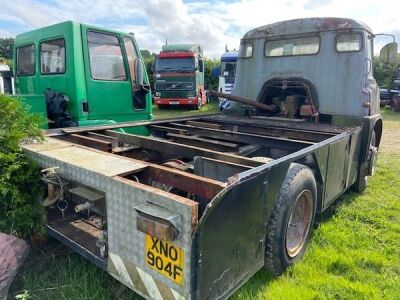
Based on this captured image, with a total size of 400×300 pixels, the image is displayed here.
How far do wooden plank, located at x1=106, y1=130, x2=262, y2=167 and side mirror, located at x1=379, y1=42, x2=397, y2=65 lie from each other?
3779 mm

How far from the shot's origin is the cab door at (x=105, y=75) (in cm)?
478

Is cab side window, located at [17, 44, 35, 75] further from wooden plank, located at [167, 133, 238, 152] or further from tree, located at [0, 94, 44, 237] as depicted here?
wooden plank, located at [167, 133, 238, 152]

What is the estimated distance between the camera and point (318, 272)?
9.15ft

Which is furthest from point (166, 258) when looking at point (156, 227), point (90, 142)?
point (90, 142)

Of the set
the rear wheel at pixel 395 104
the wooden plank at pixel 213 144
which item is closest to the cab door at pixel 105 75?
the wooden plank at pixel 213 144

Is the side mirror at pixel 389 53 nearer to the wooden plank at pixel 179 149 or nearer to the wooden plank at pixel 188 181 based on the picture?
the wooden plank at pixel 179 149

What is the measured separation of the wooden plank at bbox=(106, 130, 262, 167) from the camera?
7.84 feet

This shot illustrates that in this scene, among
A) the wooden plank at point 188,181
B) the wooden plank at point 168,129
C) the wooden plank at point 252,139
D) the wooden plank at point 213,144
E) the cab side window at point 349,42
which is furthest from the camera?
the cab side window at point 349,42

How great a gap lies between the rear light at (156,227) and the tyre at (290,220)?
0.98 metres

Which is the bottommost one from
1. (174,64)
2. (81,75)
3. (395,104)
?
(395,104)

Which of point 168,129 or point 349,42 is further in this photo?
point 349,42

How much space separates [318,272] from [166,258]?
160 centimetres

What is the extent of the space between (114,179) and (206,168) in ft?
2.52

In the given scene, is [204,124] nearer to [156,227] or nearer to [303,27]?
[303,27]
